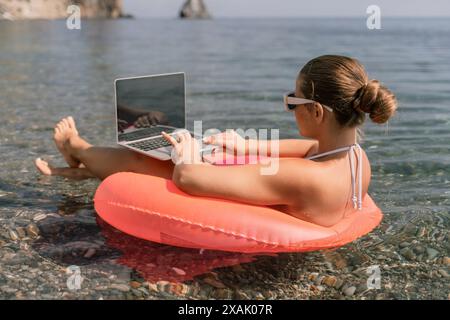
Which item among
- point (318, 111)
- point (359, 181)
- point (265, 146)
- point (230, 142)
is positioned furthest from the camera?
point (265, 146)

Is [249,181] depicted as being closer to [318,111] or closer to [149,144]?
[318,111]

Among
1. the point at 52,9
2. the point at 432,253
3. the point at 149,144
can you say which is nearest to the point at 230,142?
the point at 149,144

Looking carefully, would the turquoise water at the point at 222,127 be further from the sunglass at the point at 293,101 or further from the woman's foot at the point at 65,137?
the sunglass at the point at 293,101

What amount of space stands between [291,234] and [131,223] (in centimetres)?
101

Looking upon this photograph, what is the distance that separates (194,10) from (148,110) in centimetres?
12869

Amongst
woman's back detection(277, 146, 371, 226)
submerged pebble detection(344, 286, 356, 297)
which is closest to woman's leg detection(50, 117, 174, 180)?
woman's back detection(277, 146, 371, 226)

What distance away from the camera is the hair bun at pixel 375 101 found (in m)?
3.10

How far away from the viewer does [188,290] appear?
3.34 meters

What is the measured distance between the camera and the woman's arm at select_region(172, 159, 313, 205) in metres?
3.23

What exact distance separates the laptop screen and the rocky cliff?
6511cm

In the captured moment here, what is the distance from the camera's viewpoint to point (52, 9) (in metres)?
85.1

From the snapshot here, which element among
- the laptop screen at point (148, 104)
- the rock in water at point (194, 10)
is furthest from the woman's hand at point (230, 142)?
the rock in water at point (194, 10)

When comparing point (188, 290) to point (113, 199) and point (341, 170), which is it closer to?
point (113, 199)

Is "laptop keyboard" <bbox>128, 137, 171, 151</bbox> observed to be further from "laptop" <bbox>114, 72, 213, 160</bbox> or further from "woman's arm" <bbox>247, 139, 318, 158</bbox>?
"woman's arm" <bbox>247, 139, 318, 158</bbox>
